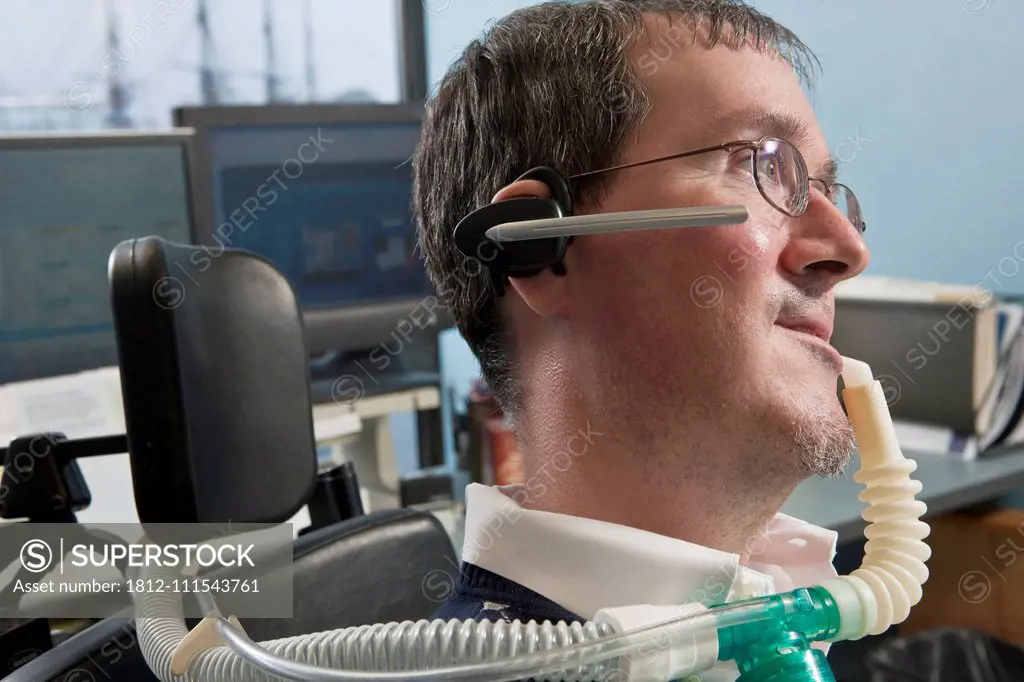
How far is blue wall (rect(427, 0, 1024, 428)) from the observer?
169cm

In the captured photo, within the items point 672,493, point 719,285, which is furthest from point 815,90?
point 672,493

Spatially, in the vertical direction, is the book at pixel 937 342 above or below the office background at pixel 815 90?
below

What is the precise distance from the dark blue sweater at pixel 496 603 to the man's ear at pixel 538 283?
237mm

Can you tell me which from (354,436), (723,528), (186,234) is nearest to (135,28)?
(186,234)

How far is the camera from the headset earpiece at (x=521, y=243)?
799mm

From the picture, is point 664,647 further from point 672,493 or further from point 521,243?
point 521,243

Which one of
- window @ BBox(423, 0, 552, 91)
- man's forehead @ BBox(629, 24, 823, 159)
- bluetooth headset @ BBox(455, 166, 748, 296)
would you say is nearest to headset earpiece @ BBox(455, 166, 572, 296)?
bluetooth headset @ BBox(455, 166, 748, 296)

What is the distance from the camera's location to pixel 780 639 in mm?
640

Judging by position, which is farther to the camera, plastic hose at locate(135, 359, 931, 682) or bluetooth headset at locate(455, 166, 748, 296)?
bluetooth headset at locate(455, 166, 748, 296)

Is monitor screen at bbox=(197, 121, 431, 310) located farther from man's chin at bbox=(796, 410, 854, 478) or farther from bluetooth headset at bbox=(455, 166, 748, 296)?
man's chin at bbox=(796, 410, 854, 478)

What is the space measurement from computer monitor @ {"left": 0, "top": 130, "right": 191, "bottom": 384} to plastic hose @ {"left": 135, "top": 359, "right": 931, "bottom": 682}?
3.67 ft

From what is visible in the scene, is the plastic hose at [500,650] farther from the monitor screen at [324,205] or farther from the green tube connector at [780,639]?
the monitor screen at [324,205]

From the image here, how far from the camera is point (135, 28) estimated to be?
298 centimetres

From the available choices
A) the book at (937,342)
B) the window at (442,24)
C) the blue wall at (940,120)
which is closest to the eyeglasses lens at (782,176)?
the blue wall at (940,120)
